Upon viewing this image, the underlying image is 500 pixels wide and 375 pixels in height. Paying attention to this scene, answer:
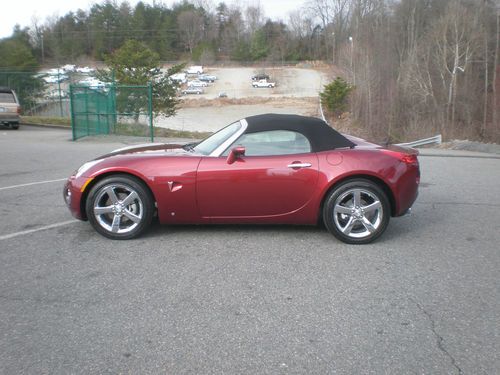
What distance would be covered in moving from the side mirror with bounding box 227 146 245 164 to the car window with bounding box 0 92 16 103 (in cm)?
1681

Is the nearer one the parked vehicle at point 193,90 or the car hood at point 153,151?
the car hood at point 153,151

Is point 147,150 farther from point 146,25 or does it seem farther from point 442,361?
point 146,25

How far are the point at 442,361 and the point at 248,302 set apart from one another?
1.39 metres

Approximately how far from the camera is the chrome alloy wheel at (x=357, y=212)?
4.92m

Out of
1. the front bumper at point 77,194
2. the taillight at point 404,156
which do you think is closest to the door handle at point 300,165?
the taillight at point 404,156

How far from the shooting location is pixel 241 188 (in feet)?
16.0

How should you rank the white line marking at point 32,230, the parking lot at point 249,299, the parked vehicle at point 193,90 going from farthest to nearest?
the parked vehicle at point 193,90 < the white line marking at point 32,230 < the parking lot at point 249,299

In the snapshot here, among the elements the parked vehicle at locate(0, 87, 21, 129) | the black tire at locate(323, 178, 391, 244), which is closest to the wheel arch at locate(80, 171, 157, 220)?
the black tire at locate(323, 178, 391, 244)

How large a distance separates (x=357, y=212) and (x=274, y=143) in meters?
1.11

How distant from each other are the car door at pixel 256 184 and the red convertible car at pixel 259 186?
0.03 ft

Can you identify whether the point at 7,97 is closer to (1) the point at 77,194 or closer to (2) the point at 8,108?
(2) the point at 8,108

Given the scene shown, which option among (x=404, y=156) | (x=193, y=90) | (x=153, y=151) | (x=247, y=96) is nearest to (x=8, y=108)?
(x=153, y=151)

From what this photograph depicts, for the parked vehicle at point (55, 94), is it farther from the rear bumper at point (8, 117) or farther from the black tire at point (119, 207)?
the black tire at point (119, 207)

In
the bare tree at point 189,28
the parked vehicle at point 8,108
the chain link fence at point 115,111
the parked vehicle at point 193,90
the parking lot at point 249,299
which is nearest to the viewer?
the parking lot at point 249,299
